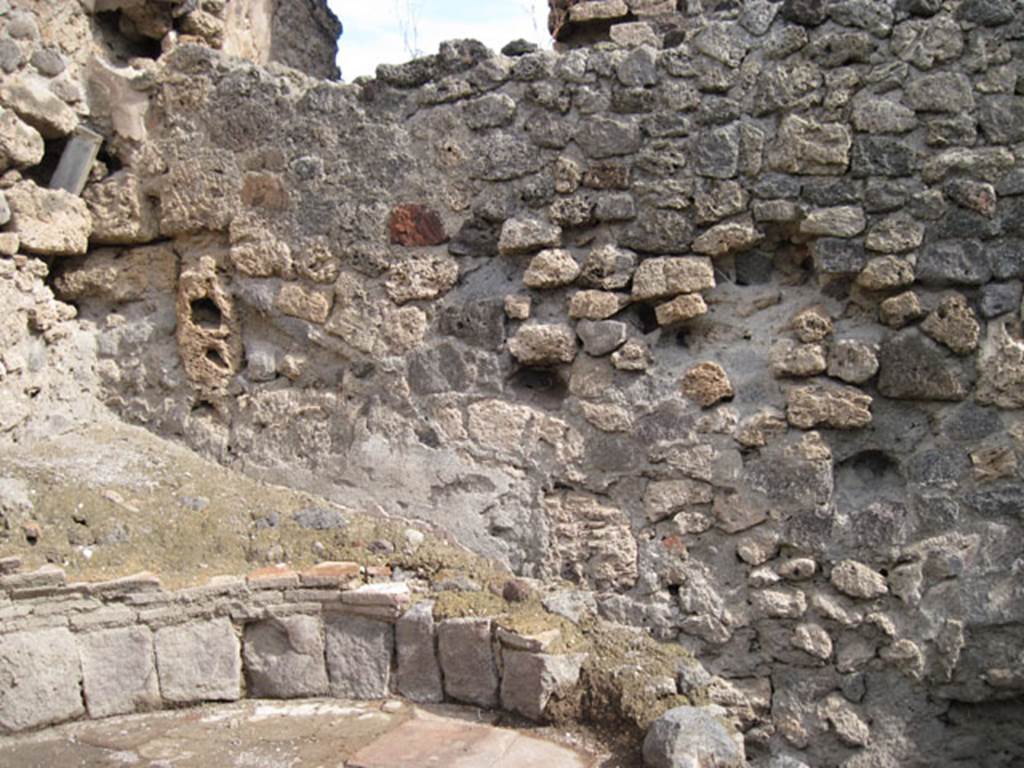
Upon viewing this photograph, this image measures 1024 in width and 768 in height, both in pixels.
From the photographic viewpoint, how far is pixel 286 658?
11.7 feet

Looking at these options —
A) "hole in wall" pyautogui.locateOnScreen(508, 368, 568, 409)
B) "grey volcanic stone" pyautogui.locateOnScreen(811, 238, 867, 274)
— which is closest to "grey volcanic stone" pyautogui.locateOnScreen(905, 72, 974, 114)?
"grey volcanic stone" pyautogui.locateOnScreen(811, 238, 867, 274)

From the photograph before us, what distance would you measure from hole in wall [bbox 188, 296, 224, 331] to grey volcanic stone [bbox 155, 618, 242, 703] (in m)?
1.26

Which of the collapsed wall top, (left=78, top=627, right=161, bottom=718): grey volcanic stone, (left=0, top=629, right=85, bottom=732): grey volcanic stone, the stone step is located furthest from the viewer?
the collapsed wall top

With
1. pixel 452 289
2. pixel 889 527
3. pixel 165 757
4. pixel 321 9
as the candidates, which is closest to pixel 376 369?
pixel 452 289

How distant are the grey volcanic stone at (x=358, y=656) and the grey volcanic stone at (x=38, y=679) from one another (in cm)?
78

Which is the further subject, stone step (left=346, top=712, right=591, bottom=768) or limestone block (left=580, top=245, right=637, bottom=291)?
limestone block (left=580, top=245, right=637, bottom=291)

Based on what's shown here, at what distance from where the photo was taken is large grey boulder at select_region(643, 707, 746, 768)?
9.74 ft

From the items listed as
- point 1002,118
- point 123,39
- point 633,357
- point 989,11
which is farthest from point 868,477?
point 123,39

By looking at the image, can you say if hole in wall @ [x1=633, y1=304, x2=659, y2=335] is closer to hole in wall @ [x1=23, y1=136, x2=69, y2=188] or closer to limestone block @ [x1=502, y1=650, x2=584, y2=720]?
limestone block @ [x1=502, y1=650, x2=584, y2=720]

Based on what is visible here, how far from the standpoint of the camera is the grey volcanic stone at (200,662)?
136 inches

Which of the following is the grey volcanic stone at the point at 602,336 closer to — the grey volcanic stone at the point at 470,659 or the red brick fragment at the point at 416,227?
the red brick fragment at the point at 416,227

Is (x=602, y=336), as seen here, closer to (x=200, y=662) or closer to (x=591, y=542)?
(x=591, y=542)

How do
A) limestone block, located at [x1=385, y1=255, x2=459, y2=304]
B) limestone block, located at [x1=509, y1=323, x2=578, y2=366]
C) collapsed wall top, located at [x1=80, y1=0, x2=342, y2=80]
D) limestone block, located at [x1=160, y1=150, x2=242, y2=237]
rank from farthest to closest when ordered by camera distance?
1. collapsed wall top, located at [x1=80, y1=0, x2=342, y2=80]
2. limestone block, located at [x1=160, y1=150, x2=242, y2=237]
3. limestone block, located at [x1=385, y1=255, x2=459, y2=304]
4. limestone block, located at [x1=509, y1=323, x2=578, y2=366]

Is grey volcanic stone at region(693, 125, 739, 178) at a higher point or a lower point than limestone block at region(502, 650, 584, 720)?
higher
